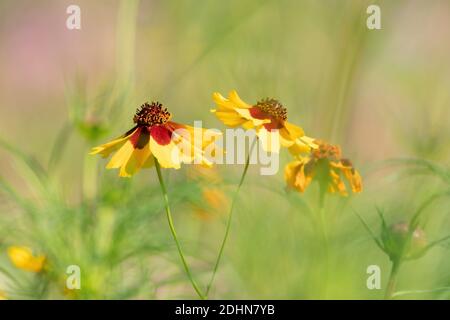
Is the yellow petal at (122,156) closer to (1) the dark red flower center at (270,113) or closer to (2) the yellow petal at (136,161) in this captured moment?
(2) the yellow petal at (136,161)

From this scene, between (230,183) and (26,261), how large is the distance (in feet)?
0.70

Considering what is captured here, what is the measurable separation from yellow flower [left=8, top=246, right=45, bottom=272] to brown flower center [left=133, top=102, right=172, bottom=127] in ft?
0.70

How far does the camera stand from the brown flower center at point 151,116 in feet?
2.09

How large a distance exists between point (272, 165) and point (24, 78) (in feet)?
1.87

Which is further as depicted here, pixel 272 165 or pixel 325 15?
pixel 325 15

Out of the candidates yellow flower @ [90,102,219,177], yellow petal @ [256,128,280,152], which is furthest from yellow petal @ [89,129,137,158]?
yellow petal @ [256,128,280,152]

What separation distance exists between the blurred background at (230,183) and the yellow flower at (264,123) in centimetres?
8

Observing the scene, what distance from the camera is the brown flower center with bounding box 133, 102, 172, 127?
25.1 inches

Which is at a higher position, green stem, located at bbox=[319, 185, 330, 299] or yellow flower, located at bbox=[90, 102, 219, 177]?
yellow flower, located at bbox=[90, 102, 219, 177]

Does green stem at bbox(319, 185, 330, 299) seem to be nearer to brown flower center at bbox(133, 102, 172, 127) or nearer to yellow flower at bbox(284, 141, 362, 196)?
yellow flower at bbox(284, 141, 362, 196)

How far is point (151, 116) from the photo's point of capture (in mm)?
641

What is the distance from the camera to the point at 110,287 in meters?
0.80
